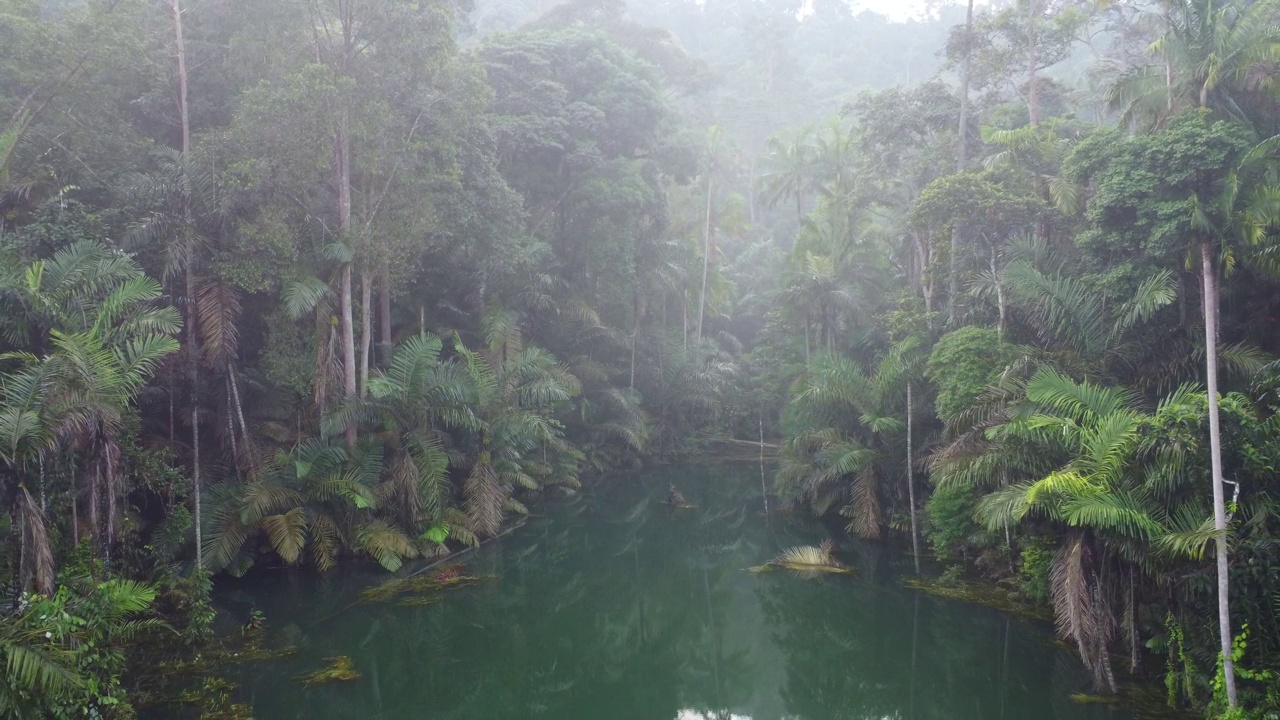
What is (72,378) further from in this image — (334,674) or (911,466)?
(911,466)

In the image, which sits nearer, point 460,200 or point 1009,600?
point 1009,600

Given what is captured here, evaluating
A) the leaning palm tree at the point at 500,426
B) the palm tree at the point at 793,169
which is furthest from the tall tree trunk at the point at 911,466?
the palm tree at the point at 793,169

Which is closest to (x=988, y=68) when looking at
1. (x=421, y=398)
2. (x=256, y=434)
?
(x=421, y=398)

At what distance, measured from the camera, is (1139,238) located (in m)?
10.2

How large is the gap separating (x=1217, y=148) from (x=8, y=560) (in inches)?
526

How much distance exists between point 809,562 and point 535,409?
7165mm

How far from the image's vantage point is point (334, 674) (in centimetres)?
966

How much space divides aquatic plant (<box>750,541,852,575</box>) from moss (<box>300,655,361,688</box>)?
282 inches

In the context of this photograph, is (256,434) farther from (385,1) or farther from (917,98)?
(917,98)

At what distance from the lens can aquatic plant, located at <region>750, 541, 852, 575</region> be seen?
14.1m

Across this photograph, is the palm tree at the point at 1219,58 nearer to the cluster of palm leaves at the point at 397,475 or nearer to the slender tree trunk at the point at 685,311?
the cluster of palm leaves at the point at 397,475

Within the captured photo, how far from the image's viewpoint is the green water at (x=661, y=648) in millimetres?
9344

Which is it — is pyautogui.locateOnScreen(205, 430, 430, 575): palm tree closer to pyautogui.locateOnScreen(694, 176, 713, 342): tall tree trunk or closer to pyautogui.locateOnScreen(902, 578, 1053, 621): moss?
pyautogui.locateOnScreen(902, 578, 1053, 621): moss

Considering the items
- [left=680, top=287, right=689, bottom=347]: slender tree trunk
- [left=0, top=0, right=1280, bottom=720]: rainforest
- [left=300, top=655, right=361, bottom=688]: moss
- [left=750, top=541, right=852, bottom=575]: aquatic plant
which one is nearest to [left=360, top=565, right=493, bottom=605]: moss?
[left=0, top=0, right=1280, bottom=720]: rainforest
